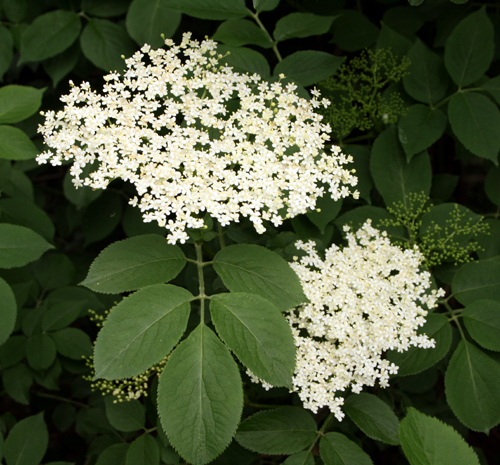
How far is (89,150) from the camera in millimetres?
2014

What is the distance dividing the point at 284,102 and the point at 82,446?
3.45m

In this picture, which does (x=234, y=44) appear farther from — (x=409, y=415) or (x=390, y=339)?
(x=409, y=415)

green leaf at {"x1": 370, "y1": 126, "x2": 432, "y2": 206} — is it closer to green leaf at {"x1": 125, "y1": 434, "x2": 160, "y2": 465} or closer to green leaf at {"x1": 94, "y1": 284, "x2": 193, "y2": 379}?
green leaf at {"x1": 94, "y1": 284, "x2": 193, "y2": 379}

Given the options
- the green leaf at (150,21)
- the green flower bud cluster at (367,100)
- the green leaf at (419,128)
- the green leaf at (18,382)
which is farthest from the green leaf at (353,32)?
the green leaf at (18,382)

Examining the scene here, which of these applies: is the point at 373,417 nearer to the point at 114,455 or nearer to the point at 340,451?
the point at 340,451

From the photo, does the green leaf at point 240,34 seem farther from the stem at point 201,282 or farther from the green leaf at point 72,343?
the green leaf at point 72,343

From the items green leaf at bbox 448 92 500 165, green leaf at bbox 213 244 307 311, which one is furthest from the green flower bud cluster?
green leaf at bbox 213 244 307 311

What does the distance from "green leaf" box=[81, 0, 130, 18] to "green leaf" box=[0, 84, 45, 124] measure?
3.26 feet

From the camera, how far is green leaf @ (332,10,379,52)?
3191 mm

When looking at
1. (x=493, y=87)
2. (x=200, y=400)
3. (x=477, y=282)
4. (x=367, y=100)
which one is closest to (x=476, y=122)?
(x=493, y=87)

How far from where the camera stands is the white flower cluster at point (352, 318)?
2.16 metres

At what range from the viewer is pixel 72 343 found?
117 inches

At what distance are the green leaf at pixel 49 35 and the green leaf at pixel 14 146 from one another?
0.86 meters

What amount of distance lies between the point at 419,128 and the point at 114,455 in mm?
2384
